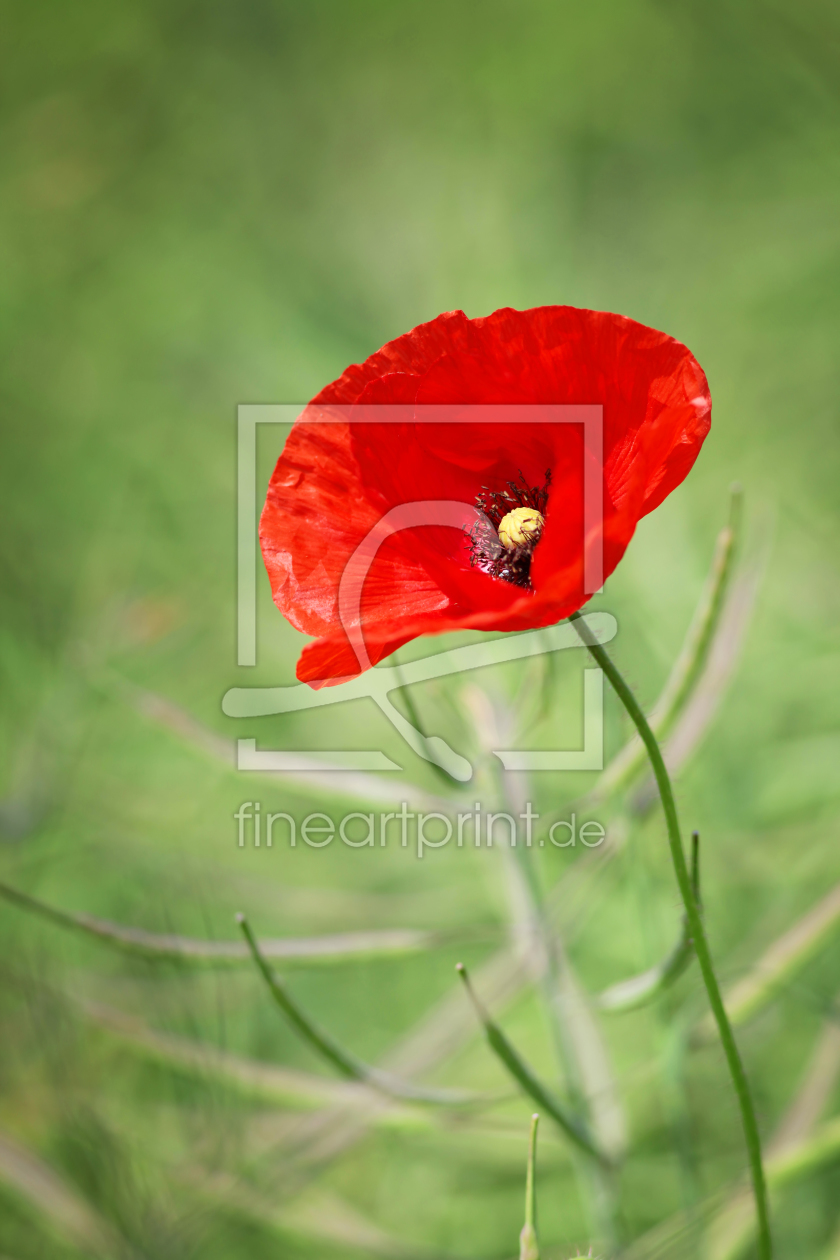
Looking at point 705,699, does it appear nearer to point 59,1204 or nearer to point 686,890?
point 686,890

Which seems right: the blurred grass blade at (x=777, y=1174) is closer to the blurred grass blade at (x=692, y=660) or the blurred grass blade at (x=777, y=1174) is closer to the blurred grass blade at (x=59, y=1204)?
the blurred grass blade at (x=692, y=660)

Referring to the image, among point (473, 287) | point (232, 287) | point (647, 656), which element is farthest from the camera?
point (232, 287)

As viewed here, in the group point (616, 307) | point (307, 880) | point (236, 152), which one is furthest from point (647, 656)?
point (236, 152)

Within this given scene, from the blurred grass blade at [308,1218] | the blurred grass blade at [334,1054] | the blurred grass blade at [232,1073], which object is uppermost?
the blurred grass blade at [334,1054]

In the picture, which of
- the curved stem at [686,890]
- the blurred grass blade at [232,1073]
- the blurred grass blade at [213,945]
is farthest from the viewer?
the blurred grass blade at [232,1073]

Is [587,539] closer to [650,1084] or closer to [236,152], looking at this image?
[650,1084]

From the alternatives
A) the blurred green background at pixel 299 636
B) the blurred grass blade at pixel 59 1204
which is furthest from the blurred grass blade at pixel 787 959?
the blurred grass blade at pixel 59 1204

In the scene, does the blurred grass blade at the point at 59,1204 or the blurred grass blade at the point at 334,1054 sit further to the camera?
the blurred grass blade at the point at 59,1204

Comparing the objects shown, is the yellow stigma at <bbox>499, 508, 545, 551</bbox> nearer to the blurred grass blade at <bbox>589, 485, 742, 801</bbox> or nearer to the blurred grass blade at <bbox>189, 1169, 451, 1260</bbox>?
the blurred grass blade at <bbox>589, 485, 742, 801</bbox>
